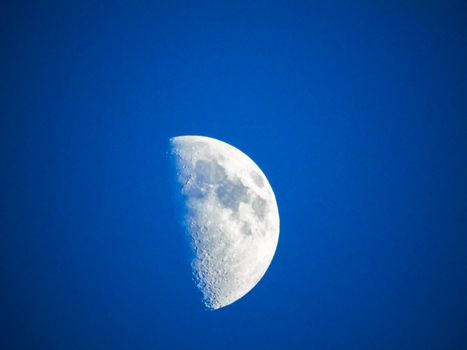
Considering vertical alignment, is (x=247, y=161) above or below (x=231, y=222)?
above

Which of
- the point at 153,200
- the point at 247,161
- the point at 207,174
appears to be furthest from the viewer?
the point at 247,161

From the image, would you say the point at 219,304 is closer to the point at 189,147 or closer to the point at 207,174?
the point at 207,174

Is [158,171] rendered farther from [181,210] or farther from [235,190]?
[235,190]

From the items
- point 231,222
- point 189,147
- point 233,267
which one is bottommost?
point 233,267

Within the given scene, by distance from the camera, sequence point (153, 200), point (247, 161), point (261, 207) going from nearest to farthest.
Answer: point (153, 200), point (261, 207), point (247, 161)

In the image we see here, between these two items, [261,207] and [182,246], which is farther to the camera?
[261,207]

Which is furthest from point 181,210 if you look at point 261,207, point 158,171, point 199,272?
point 261,207
